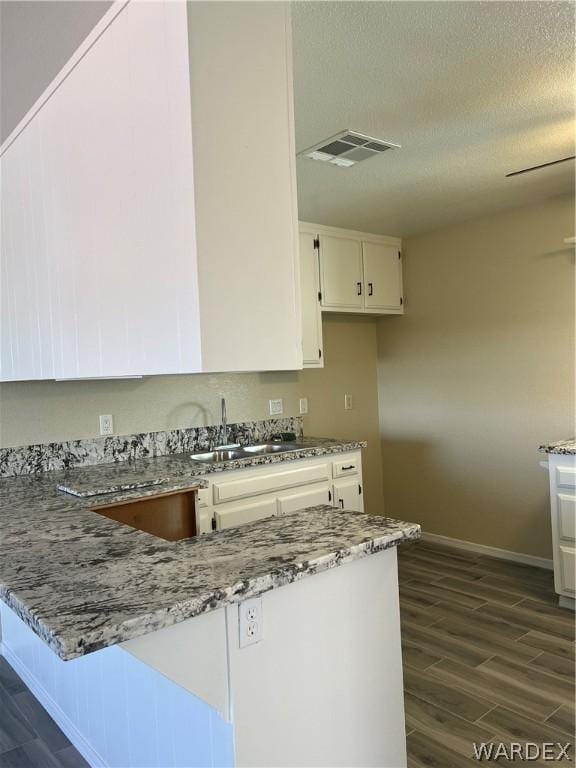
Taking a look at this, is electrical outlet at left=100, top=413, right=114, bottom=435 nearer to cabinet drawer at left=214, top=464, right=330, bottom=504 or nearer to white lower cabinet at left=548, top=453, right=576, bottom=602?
cabinet drawer at left=214, top=464, right=330, bottom=504

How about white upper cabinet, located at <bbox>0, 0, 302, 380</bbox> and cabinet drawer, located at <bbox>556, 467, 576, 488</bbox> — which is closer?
white upper cabinet, located at <bbox>0, 0, 302, 380</bbox>

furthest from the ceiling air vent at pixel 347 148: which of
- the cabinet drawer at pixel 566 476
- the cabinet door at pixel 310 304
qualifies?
the cabinet drawer at pixel 566 476

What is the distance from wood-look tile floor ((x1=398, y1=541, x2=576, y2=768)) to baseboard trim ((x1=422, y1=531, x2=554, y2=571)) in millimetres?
66

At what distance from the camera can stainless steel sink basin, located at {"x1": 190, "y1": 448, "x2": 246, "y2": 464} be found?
3.39 metres

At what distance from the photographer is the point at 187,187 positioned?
1.20m

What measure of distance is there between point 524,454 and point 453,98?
258 centimetres

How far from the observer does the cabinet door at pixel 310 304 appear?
388cm

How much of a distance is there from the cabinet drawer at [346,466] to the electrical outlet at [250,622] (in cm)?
232

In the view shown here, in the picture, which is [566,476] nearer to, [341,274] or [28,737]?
[341,274]

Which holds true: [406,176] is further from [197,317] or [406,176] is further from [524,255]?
[197,317]

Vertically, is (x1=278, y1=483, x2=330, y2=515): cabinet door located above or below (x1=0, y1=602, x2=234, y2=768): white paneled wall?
above

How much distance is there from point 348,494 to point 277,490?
0.60 m

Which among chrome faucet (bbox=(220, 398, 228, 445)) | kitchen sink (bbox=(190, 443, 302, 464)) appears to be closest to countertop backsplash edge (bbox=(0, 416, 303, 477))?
chrome faucet (bbox=(220, 398, 228, 445))

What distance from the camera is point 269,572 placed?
3.64 feet
